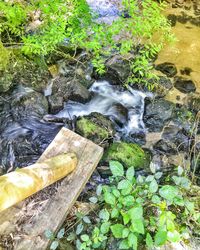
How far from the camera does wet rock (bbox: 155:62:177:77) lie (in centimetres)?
694

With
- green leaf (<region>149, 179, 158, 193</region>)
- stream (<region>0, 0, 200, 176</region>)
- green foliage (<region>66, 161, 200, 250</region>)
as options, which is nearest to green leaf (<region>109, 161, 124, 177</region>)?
green foliage (<region>66, 161, 200, 250</region>)

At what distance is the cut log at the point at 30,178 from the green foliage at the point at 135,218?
0.49 m

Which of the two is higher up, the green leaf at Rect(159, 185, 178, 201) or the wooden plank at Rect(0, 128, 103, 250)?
the green leaf at Rect(159, 185, 178, 201)

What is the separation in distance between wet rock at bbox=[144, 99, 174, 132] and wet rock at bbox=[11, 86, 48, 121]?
217 centimetres

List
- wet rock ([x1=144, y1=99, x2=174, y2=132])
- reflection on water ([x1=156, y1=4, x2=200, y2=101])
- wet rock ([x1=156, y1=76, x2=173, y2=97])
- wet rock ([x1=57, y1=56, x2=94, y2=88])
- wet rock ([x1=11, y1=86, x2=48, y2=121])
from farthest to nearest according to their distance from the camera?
reflection on water ([x1=156, y1=4, x2=200, y2=101]), wet rock ([x1=156, y1=76, x2=173, y2=97]), wet rock ([x1=57, y1=56, x2=94, y2=88]), wet rock ([x1=144, y1=99, x2=174, y2=132]), wet rock ([x1=11, y1=86, x2=48, y2=121])

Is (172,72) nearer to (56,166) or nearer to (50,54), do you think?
(50,54)

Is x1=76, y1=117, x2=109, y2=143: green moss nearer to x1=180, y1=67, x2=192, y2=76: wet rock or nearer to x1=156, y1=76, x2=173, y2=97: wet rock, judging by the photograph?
x1=156, y1=76, x2=173, y2=97: wet rock

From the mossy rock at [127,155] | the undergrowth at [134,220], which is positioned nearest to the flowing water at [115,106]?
the mossy rock at [127,155]

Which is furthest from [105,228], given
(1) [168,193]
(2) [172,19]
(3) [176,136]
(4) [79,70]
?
(2) [172,19]

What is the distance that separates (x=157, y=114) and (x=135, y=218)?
3.98 meters

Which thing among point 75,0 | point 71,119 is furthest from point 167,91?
point 75,0

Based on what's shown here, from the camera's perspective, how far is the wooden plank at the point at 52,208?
2.62 m

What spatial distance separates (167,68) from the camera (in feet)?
23.1

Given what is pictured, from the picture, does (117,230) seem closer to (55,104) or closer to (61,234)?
(61,234)
